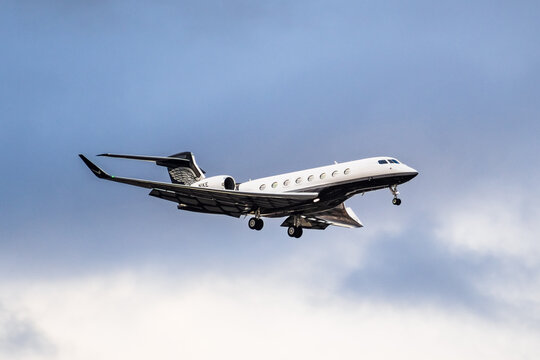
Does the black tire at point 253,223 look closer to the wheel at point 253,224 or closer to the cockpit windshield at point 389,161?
the wheel at point 253,224

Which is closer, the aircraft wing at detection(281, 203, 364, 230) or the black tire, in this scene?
the black tire

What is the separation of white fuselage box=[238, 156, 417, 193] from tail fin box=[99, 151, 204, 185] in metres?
4.23

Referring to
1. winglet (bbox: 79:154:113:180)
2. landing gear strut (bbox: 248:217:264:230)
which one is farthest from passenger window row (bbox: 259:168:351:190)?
winglet (bbox: 79:154:113:180)

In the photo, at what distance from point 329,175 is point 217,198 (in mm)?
6715

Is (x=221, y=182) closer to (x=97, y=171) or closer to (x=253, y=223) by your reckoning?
(x=253, y=223)

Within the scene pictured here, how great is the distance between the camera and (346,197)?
51750mm

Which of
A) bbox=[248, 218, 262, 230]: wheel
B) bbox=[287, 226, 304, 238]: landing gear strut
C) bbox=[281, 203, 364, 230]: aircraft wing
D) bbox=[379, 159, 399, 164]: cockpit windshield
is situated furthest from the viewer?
bbox=[281, 203, 364, 230]: aircraft wing

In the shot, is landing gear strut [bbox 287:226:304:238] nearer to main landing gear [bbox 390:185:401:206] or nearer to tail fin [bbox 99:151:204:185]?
tail fin [bbox 99:151:204:185]

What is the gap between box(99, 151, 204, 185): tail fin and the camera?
57.1 m

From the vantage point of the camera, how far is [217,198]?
2108 inches

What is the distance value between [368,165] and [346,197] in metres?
2.50

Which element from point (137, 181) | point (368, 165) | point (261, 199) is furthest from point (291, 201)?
point (137, 181)

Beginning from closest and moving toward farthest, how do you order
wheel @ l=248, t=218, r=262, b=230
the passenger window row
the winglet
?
the winglet < the passenger window row < wheel @ l=248, t=218, r=262, b=230

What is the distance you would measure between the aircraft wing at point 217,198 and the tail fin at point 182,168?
2.30 metres
